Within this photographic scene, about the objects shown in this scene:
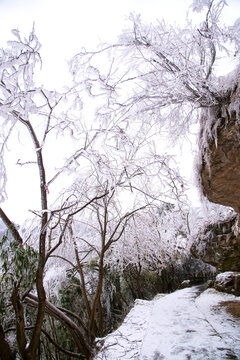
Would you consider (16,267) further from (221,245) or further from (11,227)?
(221,245)

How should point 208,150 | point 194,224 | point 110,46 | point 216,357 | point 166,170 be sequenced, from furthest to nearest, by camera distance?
1. point 194,224
2. point 166,170
3. point 208,150
4. point 110,46
5. point 216,357

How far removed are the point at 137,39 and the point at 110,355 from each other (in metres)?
4.43

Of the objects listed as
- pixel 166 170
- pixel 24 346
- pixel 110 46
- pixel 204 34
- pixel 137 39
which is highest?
pixel 110 46

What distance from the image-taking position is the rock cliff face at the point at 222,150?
2.32m

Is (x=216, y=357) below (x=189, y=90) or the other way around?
below

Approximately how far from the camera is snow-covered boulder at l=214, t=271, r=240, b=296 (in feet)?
15.9

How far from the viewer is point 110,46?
8.11ft

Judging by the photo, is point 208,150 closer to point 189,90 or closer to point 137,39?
point 189,90

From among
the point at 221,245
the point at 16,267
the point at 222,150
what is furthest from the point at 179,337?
the point at 221,245

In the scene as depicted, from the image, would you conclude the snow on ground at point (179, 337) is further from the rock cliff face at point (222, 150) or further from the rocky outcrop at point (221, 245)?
the rock cliff face at point (222, 150)

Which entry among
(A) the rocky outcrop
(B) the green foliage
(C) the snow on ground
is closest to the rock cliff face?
(C) the snow on ground

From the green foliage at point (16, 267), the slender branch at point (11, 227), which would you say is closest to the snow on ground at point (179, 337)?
the green foliage at point (16, 267)

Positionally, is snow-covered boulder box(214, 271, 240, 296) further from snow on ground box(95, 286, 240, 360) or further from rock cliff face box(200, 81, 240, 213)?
rock cliff face box(200, 81, 240, 213)

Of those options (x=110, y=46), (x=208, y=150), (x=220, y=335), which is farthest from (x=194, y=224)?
(x=110, y=46)
